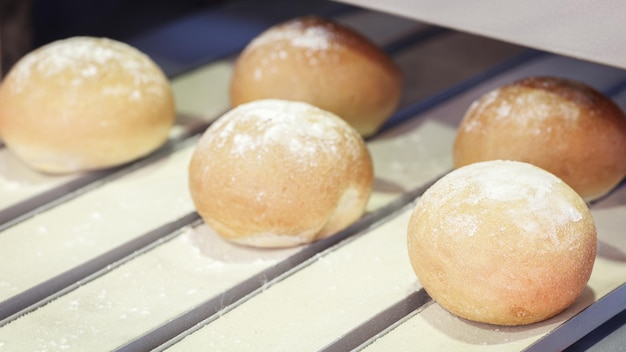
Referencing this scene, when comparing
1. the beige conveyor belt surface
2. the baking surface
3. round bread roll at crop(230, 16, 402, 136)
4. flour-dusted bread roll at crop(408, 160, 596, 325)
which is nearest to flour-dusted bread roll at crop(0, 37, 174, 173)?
the beige conveyor belt surface

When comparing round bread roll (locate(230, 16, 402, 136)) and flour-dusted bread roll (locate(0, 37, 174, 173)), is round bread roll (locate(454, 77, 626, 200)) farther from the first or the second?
flour-dusted bread roll (locate(0, 37, 174, 173))

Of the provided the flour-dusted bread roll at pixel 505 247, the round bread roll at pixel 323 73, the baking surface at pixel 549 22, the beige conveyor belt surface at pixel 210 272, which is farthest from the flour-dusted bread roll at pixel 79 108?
the flour-dusted bread roll at pixel 505 247

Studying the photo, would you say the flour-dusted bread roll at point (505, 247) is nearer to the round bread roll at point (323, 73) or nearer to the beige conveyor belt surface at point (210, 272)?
the beige conveyor belt surface at point (210, 272)

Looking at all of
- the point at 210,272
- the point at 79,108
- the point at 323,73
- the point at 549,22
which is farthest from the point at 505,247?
the point at 79,108

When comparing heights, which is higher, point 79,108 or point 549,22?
point 549,22

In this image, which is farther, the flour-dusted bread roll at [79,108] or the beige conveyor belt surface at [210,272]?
the flour-dusted bread roll at [79,108]

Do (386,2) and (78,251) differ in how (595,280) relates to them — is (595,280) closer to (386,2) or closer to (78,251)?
(386,2)

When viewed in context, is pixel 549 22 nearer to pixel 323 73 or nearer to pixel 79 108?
pixel 323 73
